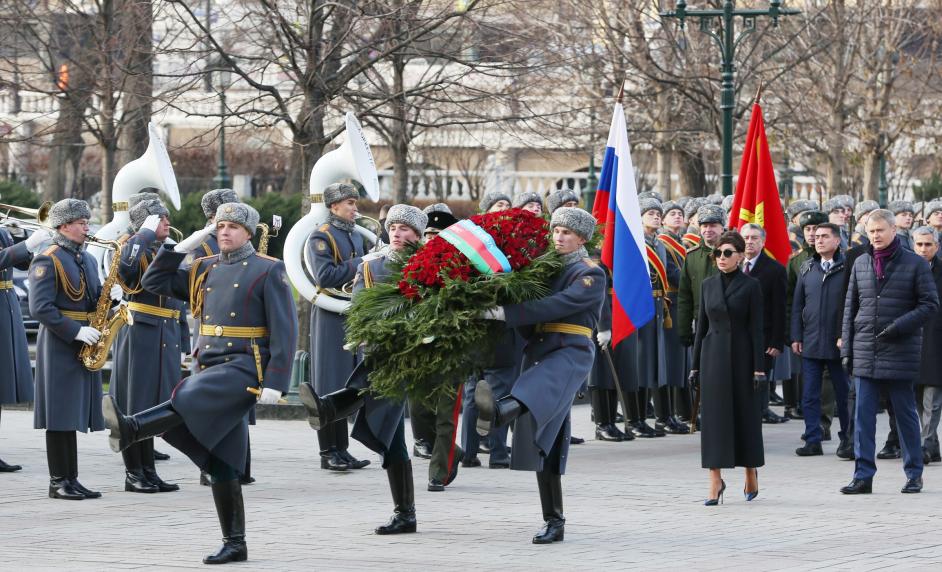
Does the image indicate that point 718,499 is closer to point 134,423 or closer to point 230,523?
point 230,523

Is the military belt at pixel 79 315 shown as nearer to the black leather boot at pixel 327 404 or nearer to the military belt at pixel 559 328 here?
the black leather boot at pixel 327 404

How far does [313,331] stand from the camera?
1338cm

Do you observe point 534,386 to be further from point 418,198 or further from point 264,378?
point 418,198

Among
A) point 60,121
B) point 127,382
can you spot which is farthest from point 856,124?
point 127,382

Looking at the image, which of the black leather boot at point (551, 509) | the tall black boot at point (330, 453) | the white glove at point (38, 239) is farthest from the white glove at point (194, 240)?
the black leather boot at point (551, 509)

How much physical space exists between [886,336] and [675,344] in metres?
3.97

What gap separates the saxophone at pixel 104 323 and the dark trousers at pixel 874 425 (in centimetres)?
503

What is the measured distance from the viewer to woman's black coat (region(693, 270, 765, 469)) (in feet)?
37.4

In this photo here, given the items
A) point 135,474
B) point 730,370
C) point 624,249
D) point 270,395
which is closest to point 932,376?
point 624,249

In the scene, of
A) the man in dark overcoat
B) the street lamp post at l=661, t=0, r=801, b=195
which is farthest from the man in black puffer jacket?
the street lamp post at l=661, t=0, r=801, b=195

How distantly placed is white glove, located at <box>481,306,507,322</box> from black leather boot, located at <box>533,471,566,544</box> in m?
0.93

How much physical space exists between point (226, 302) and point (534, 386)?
1.76 m

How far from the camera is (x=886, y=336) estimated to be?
39.2 feet

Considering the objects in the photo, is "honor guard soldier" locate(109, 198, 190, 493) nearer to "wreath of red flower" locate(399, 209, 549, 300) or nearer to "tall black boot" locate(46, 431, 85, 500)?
"tall black boot" locate(46, 431, 85, 500)
